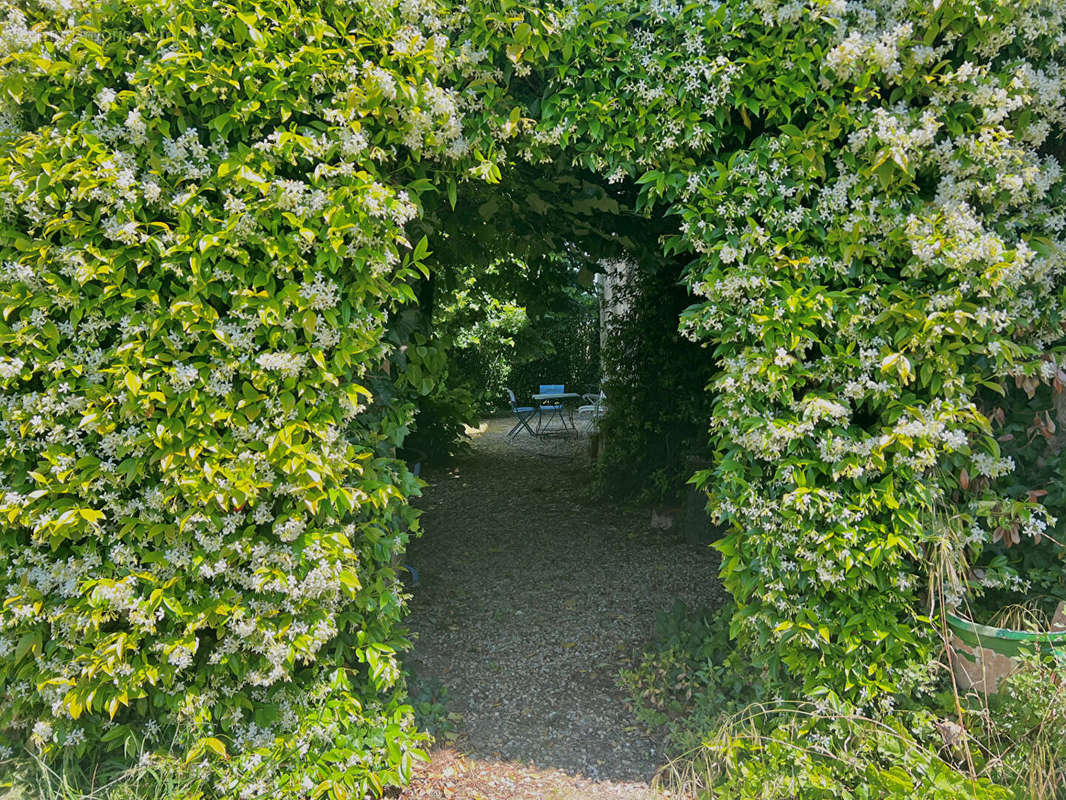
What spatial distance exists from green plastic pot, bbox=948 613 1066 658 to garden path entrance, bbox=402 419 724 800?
4.47ft

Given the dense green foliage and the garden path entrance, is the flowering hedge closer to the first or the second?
the garden path entrance

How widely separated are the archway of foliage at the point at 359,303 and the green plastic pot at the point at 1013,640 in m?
0.15

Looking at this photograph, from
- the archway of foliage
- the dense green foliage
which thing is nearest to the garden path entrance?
the dense green foliage

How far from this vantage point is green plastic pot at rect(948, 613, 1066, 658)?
2.32 metres

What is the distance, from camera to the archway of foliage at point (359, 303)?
2.24 meters

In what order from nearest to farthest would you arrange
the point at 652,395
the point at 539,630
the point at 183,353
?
the point at 183,353 → the point at 539,630 → the point at 652,395

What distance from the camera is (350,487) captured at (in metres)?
2.48

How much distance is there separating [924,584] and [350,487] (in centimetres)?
227

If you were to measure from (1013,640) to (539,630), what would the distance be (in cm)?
242

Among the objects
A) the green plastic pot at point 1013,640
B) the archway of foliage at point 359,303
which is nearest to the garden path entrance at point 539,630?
the archway of foliage at point 359,303

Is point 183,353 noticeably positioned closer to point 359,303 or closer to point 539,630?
point 359,303

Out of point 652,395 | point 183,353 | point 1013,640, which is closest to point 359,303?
point 183,353

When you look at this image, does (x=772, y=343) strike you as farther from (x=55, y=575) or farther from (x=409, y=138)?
(x=55, y=575)

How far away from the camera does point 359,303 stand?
2.40 m
